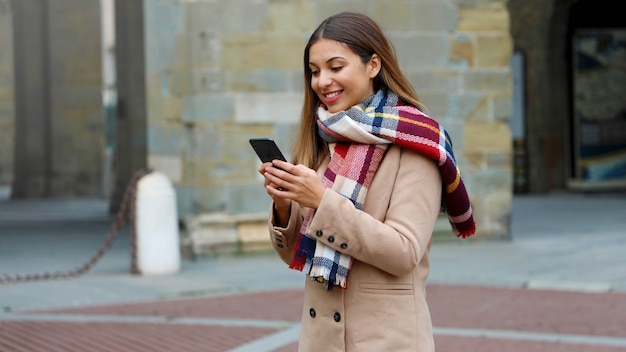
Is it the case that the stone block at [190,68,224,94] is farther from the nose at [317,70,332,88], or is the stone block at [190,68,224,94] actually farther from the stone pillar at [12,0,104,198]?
the stone pillar at [12,0,104,198]

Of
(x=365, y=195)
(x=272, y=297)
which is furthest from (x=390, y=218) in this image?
(x=272, y=297)

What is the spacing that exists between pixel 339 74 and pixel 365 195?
1.03 feet

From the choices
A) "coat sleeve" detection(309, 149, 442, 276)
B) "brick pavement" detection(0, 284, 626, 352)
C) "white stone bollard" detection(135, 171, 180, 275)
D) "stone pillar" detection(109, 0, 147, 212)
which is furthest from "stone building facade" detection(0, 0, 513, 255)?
"coat sleeve" detection(309, 149, 442, 276)

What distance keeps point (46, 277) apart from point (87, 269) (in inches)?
15.5

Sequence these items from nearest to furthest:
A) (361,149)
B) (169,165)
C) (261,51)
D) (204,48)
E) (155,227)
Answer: (361,149)
(155,227)
(204,48)
(261,51)
(169,165)

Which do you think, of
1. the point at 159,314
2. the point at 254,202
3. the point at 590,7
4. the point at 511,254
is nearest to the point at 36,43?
the point at 590,7

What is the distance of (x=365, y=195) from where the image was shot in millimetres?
2863

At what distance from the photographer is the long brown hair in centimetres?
291

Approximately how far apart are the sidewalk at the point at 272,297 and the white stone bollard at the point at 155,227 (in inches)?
6.6

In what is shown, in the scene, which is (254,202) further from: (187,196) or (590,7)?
(590,7)

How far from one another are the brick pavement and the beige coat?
326 cm

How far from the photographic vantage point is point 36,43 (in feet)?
63.7

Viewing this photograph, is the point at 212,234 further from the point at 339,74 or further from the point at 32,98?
the point at 32,98

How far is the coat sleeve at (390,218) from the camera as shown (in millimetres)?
2758
